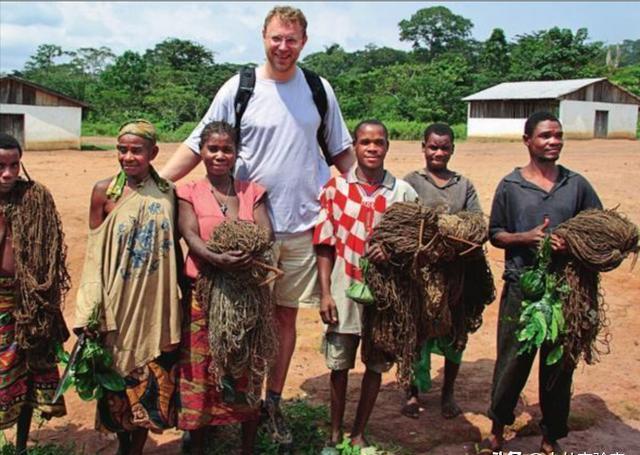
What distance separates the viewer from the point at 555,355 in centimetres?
339

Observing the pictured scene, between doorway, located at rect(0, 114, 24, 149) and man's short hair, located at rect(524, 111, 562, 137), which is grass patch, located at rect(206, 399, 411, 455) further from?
doorway, located at rect(0, 114, 24, 149)

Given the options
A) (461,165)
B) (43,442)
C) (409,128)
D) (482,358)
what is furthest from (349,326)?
(409,128)

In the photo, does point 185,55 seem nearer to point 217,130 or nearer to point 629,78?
point 629,78

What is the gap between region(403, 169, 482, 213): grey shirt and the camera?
4.07m

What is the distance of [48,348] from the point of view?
3471mm

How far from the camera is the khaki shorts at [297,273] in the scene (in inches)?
144

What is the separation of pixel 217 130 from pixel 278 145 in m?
0.38

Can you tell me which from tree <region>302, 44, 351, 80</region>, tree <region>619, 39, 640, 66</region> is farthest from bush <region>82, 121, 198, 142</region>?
tree <region>619, 39, 640, 66</region>

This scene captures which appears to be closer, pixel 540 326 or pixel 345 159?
pixel 540 326

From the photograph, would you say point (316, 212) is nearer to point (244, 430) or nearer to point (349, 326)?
point (349, 326)

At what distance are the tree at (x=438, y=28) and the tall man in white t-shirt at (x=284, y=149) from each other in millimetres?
69690

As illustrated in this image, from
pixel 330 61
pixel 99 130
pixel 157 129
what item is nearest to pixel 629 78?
pixel 157 129

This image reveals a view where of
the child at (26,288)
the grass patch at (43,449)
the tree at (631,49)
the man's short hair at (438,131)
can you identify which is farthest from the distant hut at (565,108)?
the tree at (631,49)

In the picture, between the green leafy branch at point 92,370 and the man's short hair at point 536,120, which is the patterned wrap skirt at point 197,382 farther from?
the man's short hair at point 536,120
